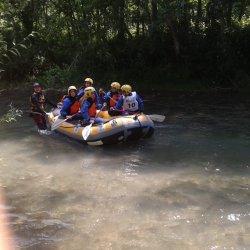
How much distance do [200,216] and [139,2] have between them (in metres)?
12.0

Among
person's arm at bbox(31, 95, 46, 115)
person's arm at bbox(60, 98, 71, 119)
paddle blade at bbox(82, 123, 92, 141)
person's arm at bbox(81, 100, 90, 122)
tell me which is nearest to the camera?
paddle blade at bbox(82, 123, 92, 141)

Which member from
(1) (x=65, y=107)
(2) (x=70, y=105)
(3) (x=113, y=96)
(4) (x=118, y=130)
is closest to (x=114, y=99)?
(3) (x=113, y=96)

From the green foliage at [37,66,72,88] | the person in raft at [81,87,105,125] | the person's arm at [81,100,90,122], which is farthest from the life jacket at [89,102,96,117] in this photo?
the green foliage at [37,66,72,88]

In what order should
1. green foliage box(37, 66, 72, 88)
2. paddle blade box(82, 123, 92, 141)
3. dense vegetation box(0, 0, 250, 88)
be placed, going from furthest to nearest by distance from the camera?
green foliage box(37, 66, 72, 88) → dense vegetation box(0, 0, 250, 88) → paddle blade box(82, 123, 92, 141)

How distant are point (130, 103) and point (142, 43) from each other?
8.36 metres

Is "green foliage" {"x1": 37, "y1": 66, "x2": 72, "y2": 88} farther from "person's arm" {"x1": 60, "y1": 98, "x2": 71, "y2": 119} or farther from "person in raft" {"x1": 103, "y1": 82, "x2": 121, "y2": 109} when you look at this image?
"person's arm" {"x1": 60, "y1": 98, "x2": 71, "y2": 119}

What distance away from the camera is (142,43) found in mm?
17688

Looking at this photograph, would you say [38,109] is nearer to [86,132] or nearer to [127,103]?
[86,132]

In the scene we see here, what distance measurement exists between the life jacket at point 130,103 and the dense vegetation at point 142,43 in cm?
630

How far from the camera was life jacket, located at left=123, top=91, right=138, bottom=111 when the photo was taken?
388 inches

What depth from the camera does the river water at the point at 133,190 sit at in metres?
5.41

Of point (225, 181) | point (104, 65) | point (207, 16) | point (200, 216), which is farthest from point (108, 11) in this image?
point (200, 216)

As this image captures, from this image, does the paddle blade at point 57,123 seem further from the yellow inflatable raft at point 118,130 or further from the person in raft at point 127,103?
the person in raft at point 127,103

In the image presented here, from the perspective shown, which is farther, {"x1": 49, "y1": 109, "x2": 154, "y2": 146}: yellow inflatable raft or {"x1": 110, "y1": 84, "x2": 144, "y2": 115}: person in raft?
{"x1": 110, "y1": 84, "x2": 144, "y2": 115}: person in raft
